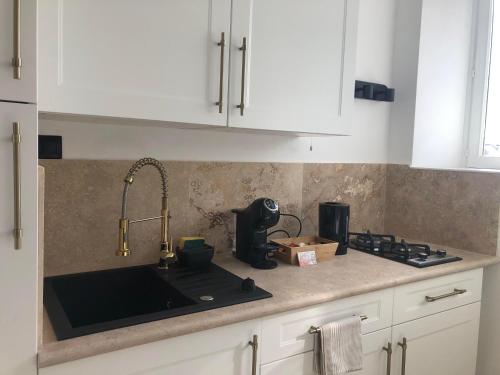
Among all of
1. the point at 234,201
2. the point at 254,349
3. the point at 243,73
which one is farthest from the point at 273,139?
the point at 254,349

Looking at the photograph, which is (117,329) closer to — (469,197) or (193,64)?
(193,64)

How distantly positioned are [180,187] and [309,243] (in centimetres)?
68

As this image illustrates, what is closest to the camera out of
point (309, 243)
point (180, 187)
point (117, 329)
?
point (117, 329)

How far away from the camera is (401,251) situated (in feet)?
6.52

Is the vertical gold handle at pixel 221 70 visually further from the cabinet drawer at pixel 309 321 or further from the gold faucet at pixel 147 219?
the cabinet drawer at pixel 309 321

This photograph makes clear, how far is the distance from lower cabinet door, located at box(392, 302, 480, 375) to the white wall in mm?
920

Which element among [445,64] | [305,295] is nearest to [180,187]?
[305,295]

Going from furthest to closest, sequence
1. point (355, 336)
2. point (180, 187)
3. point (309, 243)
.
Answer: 1. point (309, 243)
2. point (180, 187)
3. point (355, 336)

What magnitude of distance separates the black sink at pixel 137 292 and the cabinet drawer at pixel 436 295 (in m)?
0.64

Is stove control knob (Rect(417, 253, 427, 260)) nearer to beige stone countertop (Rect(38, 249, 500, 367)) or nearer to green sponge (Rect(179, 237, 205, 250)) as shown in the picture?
beige stone countertop (Rect(38, 249, 500, 367))

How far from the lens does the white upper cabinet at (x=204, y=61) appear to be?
1.21 metres

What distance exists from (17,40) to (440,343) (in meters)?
→ 1.92

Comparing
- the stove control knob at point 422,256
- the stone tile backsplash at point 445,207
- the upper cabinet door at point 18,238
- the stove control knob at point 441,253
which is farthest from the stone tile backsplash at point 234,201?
the upper cabinet door at point 18,238

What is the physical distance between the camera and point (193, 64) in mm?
1423
